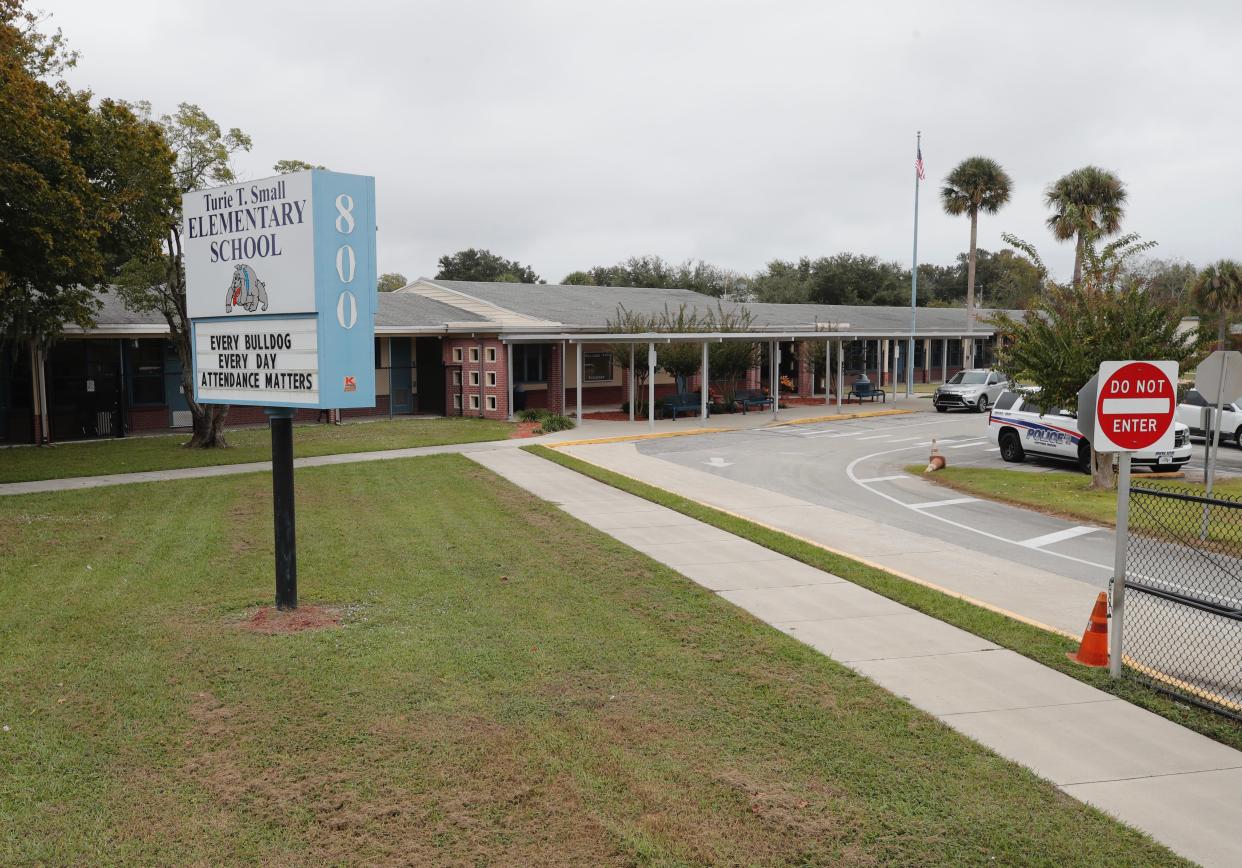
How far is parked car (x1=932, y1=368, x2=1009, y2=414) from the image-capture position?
36.9 meters

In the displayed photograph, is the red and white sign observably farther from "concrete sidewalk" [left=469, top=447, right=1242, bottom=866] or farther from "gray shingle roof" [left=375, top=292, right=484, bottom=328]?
"gray shingle roof" [left=375, top=292, right=484, bottom=328]

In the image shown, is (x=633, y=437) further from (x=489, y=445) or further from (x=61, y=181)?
(x=61, y=181)

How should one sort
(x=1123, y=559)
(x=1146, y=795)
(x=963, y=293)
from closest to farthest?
1. (x=1146, y=795)
2. (x=1123, y=559)
3. (x=963, y=293)

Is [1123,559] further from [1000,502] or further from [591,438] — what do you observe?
[591,438]

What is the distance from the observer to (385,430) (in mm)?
29078

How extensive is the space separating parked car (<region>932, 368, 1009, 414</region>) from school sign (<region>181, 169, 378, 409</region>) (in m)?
31.6

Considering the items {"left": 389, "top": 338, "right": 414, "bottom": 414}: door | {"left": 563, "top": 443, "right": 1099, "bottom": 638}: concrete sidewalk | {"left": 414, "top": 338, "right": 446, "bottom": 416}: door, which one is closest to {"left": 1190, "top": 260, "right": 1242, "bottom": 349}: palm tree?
{"left": 414, "top": 338, "right": 446, "bottom": 416}: door

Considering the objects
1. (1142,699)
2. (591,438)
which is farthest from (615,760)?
(591,438)

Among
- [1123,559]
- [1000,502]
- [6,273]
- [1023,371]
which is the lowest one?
[1000,502]

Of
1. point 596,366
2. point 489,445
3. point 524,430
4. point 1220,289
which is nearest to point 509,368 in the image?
point 524,430

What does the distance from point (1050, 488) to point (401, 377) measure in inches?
902

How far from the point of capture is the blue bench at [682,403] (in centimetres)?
3456

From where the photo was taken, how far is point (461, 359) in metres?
34.3

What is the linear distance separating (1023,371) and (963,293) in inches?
3366
